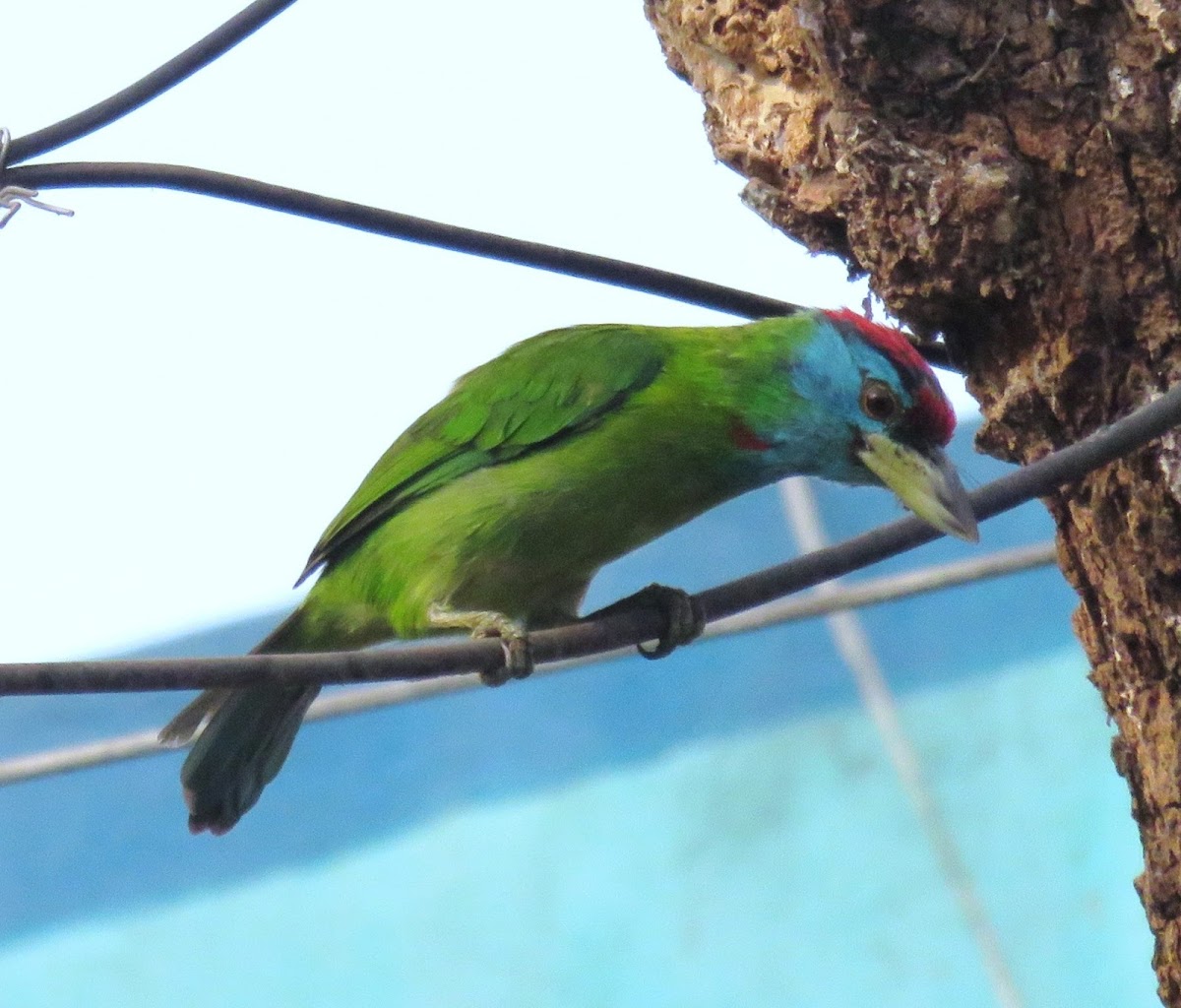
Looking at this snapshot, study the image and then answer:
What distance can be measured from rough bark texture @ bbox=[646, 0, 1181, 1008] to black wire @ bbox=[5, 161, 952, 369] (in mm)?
278

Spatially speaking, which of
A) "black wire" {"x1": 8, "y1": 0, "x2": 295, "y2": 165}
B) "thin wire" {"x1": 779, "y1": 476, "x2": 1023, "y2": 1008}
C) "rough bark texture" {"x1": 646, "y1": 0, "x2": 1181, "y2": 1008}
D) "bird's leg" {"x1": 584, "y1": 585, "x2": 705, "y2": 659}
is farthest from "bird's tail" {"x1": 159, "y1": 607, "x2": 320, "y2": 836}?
"thin wire" {"x1": 779, "y1": 476, "x2": 1023, "y2": 1008}

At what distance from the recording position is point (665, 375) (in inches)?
119

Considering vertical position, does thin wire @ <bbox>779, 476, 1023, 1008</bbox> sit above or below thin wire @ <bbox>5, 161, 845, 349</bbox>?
below

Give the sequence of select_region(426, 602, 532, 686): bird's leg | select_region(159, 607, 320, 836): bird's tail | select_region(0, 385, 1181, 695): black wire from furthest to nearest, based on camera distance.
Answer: select_region(159, 607, 320, 836): bird's tail → select_region(426, 602, 532, 686): bird's leg → select_region(0, 385, 1181, 695): black wire

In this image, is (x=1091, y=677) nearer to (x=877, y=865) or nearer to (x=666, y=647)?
(x=666, y=647)

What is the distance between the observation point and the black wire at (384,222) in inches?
83.8

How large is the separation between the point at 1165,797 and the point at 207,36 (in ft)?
5.51

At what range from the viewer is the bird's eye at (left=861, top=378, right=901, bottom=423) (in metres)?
2.76

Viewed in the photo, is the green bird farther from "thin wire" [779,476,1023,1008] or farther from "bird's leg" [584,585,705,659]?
"thin wire" [779,476,1023,1008]

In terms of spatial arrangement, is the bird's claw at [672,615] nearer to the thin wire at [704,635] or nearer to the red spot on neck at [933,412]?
the red spot on neck at [933,412]

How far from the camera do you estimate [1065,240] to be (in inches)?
86.6

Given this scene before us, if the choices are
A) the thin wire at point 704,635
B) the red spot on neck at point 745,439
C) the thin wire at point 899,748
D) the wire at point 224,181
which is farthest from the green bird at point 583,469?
the thin wire at point 899,748

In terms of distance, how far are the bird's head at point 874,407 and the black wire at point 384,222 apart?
37cm

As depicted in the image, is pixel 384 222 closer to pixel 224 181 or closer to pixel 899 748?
pixel 224 181
